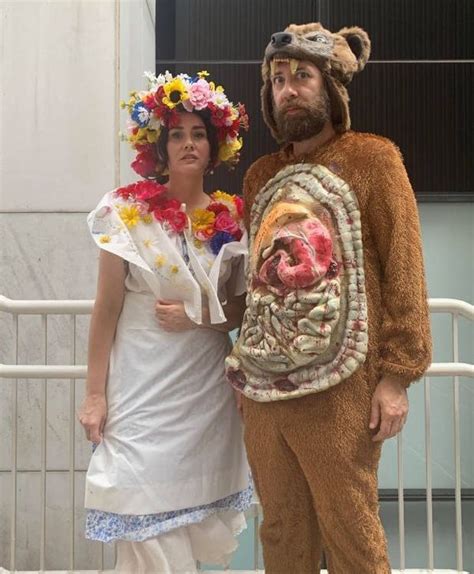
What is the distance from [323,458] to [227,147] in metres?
0.86

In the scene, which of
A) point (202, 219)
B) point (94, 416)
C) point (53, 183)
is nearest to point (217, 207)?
point (202, 219)

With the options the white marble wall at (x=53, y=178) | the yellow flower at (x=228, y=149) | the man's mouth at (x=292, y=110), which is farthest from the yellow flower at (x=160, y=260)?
the white marble wall at (x=53, y=178)

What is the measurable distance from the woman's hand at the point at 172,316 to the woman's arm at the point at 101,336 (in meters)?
0.12

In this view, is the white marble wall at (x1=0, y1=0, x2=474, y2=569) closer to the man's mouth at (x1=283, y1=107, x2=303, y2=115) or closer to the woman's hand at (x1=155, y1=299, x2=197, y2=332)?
the woman's hand at (x1=155, y1=299, x2=197, y2=332)

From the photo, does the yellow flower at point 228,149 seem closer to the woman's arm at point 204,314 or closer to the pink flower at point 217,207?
the pink flower at point 217,207

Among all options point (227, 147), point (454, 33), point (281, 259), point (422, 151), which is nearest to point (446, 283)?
point (422, 151)

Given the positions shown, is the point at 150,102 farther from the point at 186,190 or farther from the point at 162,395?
the point at 162,395

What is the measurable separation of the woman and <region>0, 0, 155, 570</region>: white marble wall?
103 centimetres

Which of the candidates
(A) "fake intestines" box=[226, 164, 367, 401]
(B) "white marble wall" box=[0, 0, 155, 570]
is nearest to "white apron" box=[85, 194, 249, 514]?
(A) "fake intestines" box=[226, 164, 367, 401]

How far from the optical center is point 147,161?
1775 mm

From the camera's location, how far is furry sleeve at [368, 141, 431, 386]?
1366 millimetres

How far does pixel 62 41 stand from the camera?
2707 millimetres

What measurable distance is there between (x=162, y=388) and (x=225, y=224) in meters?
0.45

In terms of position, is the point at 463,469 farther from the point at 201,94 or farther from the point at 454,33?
the point at 201,94
